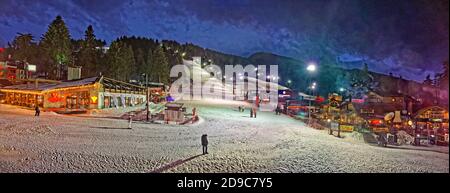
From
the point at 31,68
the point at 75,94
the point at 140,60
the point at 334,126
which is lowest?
the point at 334,126

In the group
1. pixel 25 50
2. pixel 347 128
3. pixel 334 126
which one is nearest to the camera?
pixel 25 50

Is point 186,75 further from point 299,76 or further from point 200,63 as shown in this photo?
point 299,76

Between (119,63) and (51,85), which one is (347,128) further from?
(51,85)

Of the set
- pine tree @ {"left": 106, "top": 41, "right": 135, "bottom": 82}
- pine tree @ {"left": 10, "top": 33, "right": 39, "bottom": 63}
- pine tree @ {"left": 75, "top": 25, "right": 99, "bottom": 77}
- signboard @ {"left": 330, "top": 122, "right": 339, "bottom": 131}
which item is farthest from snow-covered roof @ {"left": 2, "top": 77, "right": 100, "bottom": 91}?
signboard @ {"left": 330, "top": 122, "right": 339, "bottom": 131}

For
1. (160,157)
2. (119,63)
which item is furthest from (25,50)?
(160,157)

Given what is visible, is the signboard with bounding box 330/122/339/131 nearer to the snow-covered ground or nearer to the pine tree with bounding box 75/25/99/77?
the snow-covered ground

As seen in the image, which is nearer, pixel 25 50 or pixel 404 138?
pixel 25 50

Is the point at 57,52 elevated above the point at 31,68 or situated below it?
above

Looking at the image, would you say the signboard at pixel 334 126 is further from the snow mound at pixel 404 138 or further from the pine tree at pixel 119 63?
the pine tree at pixel 119 63

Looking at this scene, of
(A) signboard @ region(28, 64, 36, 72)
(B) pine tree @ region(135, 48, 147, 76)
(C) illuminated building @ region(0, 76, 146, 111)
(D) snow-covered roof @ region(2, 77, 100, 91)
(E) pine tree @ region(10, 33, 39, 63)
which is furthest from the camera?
(B) pine tree @ region(135, 48, 147, 76)

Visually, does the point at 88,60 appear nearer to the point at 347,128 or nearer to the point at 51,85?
the point at 51,85

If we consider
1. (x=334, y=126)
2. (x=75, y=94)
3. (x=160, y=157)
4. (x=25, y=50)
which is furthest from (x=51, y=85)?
(x=334, y=126)

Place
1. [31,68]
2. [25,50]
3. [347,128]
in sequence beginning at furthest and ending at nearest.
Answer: [347,128]
[31,68]
[25,50]
